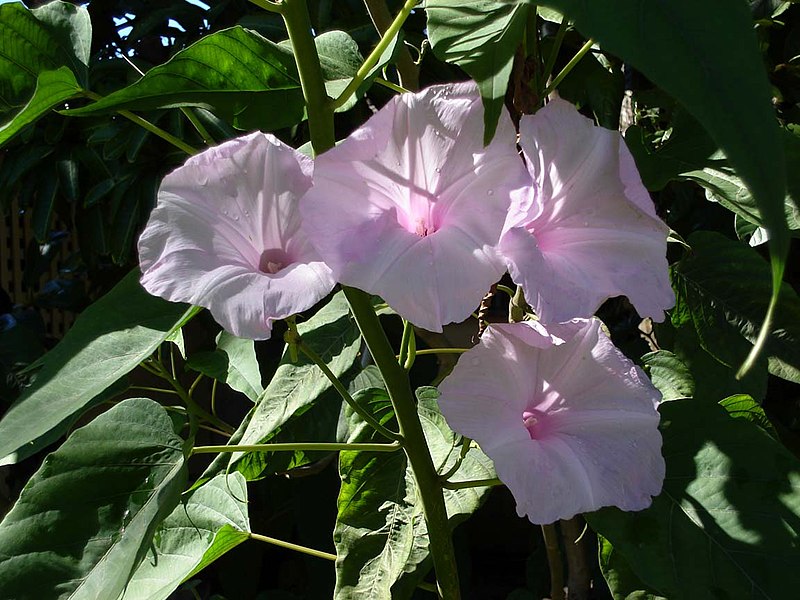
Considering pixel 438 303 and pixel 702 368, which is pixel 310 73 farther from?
pixel 702 368

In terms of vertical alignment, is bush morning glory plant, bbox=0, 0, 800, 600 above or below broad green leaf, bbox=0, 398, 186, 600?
above

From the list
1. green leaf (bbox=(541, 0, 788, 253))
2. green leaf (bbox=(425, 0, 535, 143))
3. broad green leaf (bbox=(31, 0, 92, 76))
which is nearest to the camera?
green leaf (bbox=(541, 0, 788, 253))

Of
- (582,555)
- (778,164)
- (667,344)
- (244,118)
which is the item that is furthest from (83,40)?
(582,555)

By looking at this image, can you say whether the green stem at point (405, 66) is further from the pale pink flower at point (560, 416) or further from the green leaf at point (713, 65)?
the green leaf at point (713, 65)

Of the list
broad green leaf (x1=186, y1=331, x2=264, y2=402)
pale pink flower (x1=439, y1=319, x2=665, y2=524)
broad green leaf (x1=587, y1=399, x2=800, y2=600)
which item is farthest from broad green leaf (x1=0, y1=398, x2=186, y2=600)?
broad green leaf (x1=587, y1=399, x2=800, y2=600)

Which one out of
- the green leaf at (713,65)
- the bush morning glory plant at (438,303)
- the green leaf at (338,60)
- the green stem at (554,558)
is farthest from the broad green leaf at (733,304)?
the green leaf at (713,65)

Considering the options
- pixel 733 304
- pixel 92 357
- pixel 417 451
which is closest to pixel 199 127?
pixel 92 357

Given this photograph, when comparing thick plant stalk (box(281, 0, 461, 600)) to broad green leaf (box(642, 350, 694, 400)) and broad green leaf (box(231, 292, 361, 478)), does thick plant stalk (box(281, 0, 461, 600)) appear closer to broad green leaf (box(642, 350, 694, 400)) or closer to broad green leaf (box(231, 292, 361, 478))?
broad green leaf (box(231, 292, 361, 478))

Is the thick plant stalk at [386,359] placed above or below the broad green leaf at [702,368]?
above

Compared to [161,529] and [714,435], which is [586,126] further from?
[161,529]
